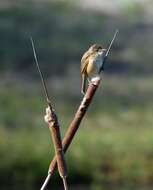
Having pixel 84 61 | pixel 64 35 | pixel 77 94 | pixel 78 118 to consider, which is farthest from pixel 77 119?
pixel 64 35

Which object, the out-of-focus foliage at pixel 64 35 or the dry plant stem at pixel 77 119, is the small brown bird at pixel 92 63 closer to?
the dry plant stem at pixel 77 119

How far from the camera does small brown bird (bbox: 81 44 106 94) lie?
1323 millimetres

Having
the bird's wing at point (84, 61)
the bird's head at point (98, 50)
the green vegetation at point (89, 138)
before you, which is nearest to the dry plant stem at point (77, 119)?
the bird's head at point (98, 50)

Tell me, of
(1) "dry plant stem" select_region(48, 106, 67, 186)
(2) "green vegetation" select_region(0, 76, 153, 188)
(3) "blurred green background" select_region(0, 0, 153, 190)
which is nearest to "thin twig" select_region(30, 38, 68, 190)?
(1) "dry plant stem" select_region(48, 106, 67, 186)

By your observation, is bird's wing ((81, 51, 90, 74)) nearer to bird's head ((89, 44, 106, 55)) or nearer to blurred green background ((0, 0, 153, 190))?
bird's head ((89, 44, 106, 55))

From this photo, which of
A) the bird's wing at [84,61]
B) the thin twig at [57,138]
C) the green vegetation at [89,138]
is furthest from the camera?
the green vegetation at [89,138]

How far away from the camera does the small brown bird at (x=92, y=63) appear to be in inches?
52.1

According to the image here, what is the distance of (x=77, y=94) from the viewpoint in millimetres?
15336

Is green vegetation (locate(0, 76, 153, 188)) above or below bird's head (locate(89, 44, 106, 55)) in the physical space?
below

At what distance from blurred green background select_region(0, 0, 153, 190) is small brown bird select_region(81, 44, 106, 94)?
912 cm

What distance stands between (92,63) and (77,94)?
13953 millimetres

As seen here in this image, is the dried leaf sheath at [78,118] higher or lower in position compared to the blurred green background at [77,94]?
higher

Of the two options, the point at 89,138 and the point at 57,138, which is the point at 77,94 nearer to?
the point at 89,138

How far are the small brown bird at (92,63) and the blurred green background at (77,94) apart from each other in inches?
359
